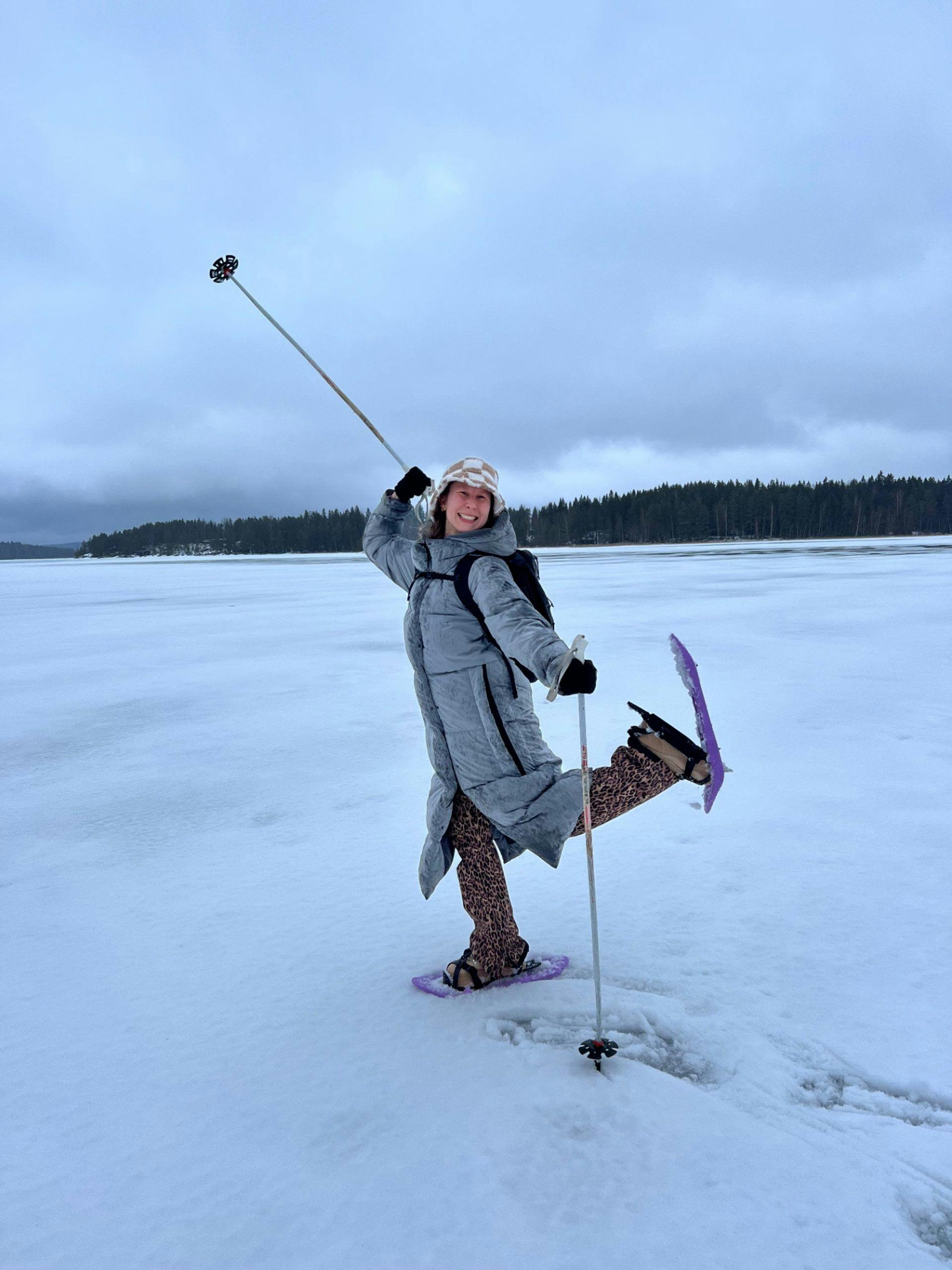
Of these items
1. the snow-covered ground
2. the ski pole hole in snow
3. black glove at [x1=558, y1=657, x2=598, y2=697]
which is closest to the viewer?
the snow-covered ground

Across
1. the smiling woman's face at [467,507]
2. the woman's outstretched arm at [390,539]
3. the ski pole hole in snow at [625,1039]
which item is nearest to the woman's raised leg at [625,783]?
the ski pole hole in snow at [625,1039]

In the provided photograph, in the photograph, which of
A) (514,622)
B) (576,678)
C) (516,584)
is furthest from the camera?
(516,584)

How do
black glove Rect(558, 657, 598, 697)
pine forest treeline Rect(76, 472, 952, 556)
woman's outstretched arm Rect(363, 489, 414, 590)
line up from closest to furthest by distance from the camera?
black glove Rect(558, 657, 598, 697) → woman's outstretched arm Rect(363, 489, 414, 590) → pine forest treeline Rect(76, 472, 952, 556)

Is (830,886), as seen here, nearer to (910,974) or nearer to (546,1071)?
(910,974)

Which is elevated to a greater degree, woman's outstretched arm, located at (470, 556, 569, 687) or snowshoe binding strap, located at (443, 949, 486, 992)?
woman's outstretched arm, located at (470, 556, 569, 687)

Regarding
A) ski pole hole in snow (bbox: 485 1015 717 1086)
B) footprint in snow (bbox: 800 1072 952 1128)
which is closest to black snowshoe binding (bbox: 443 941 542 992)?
ski pole hole in snow (bbox: 485 1015 717 1086)

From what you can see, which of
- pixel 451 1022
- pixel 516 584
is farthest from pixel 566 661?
pixel 451 1022

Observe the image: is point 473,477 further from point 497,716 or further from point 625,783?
point 625,783

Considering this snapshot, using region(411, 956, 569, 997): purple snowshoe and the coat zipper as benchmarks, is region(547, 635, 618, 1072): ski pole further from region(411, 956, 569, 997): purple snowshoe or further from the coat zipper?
region(411, 956, 569, 997): purple snowshoe

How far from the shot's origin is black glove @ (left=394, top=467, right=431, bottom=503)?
2459 mm

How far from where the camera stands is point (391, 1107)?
178cm

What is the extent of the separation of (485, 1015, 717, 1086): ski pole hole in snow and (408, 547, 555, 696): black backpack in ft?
3.03

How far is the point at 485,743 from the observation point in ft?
6.83

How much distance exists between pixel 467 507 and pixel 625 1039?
1505 mm
